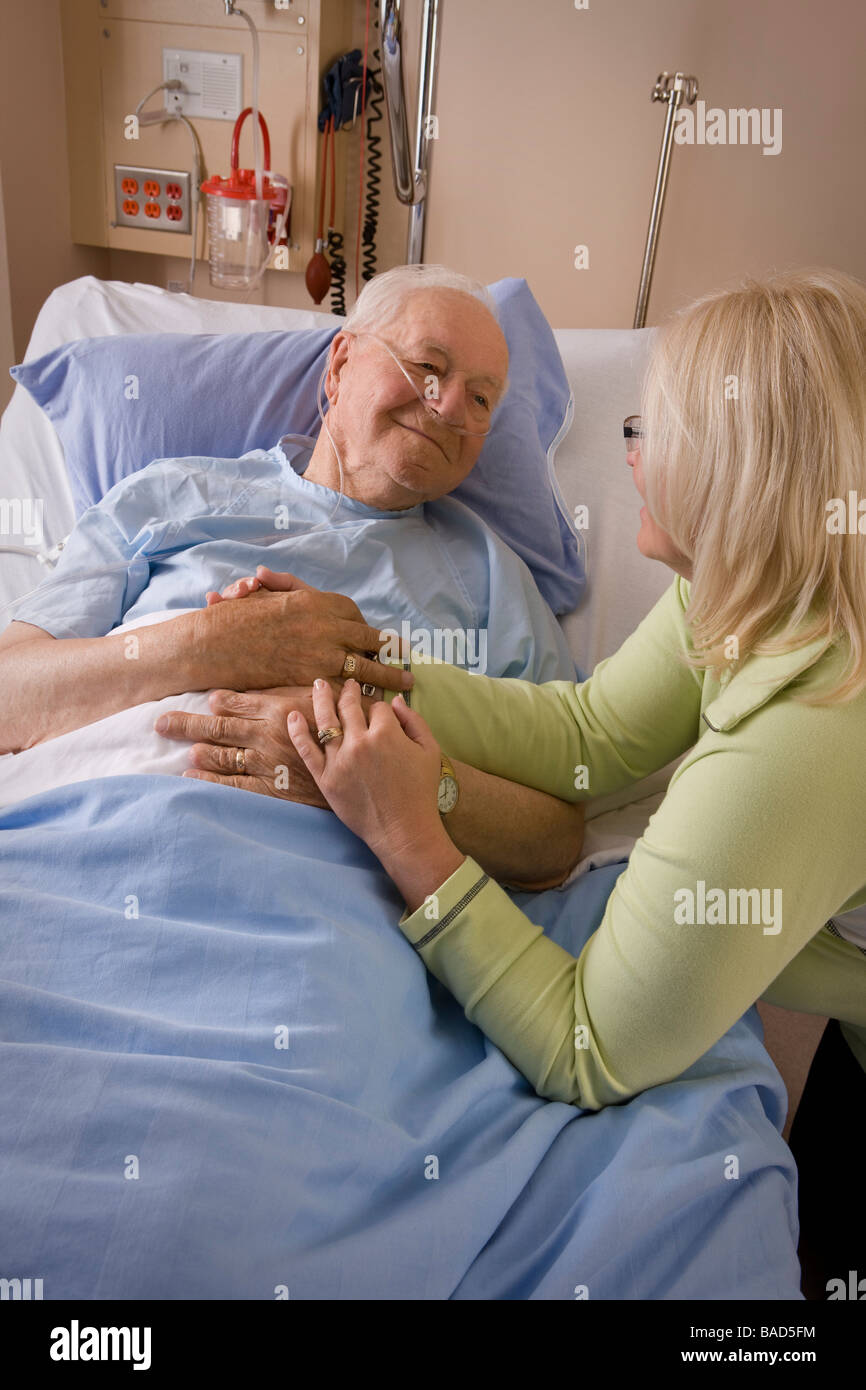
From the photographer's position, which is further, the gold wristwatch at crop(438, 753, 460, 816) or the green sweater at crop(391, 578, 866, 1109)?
the gold wristwatch at crop(438, 753, 460, 816)

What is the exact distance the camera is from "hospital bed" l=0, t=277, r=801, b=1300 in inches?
29.3

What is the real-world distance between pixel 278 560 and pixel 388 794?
0.54 meters

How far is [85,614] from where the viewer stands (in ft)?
4.62

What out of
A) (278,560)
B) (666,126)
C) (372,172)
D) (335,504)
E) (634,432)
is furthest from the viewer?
(372,172)

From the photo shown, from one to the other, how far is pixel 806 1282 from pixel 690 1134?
2.44ft

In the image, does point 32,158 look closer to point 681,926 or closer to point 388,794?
point 388,794

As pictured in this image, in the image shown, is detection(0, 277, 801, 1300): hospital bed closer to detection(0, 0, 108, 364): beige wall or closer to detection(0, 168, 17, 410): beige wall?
detection(0, 168, 17, 410): beige wall

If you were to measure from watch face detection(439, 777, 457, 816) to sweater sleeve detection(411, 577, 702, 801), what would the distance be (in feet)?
0.41

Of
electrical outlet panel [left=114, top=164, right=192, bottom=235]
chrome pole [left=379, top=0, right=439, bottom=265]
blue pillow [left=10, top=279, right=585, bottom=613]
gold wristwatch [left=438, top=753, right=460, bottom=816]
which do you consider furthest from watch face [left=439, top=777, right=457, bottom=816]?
electrical outlet panel [left=114, top=164, right=192, bottom=235]

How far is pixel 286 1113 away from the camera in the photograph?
2.78 ft

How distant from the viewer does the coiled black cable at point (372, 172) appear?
267 centimetres

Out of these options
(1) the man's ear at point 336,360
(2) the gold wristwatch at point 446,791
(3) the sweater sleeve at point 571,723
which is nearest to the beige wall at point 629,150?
(1) the man's ear at point 336,360

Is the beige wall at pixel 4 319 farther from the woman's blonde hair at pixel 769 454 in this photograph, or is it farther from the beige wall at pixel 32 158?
the woman's blonde hair at pixel 769 454

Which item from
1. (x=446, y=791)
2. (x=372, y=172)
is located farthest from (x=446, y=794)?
(x=372, y=172)
